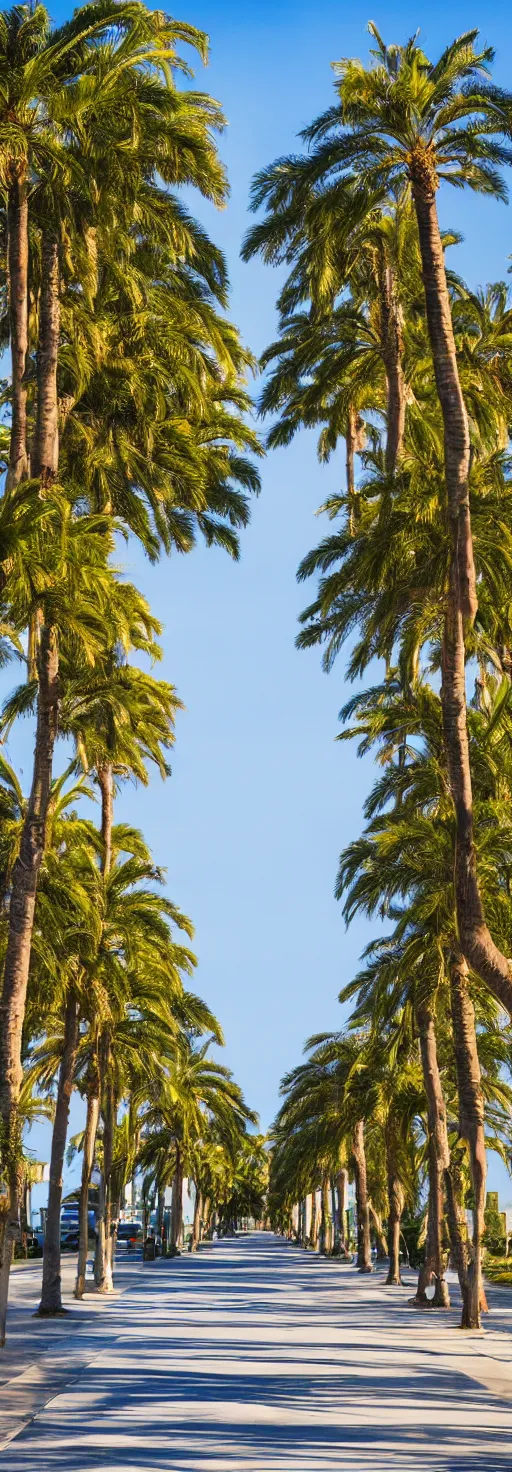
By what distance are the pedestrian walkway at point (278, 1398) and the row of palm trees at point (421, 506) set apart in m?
2.84

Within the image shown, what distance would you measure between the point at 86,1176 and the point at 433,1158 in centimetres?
625

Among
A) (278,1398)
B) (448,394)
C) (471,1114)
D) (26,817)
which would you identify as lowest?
(278,1398)

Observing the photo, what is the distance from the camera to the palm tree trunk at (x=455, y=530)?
14.0 meters

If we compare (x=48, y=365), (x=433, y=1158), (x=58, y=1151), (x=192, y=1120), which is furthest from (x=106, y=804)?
(x=192, y=1120)

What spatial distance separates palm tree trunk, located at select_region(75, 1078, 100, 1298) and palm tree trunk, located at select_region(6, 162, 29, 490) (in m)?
13.8

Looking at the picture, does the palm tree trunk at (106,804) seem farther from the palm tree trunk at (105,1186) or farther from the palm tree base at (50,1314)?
the palm tree base at (50,1314)

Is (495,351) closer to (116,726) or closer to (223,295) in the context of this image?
(223,295)

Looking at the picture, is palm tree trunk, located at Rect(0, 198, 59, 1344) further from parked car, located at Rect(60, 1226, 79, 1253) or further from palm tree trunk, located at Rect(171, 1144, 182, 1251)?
parked car, located at Rect(60, 1226, 79, 1253)

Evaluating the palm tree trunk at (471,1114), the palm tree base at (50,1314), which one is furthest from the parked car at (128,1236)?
the palm tree trunk at (471,1114)

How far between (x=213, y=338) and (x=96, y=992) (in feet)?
35.9

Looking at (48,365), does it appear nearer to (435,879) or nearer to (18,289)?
(18,289)

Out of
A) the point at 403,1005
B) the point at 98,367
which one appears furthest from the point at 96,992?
the point at 98,367

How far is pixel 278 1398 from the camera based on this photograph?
39.3ft

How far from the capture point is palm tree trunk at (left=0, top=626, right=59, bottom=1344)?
15.1 metres
